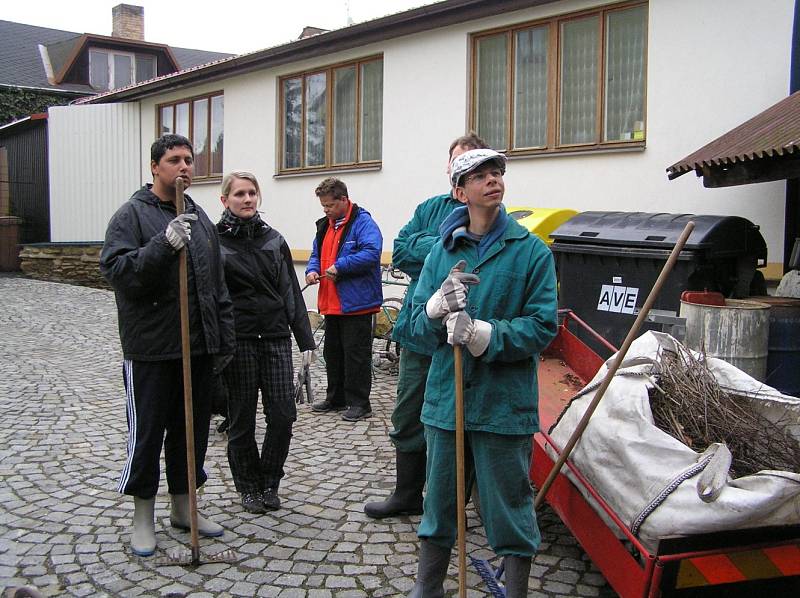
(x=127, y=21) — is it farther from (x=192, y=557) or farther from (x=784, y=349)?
(x=192, y=557)

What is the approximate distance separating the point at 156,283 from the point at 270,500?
1497 mm

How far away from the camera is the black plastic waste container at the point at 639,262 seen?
18.6ft

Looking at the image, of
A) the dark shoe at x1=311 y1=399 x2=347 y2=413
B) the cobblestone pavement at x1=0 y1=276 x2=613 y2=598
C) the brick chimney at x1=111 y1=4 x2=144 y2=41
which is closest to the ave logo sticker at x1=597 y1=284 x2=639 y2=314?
the cobblestone pavement at x1=0 y1=276 x2=613 y2=598

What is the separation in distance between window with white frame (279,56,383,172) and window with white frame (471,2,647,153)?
196 cm

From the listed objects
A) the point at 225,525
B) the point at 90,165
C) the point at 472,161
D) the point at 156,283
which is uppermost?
the point at 90,165

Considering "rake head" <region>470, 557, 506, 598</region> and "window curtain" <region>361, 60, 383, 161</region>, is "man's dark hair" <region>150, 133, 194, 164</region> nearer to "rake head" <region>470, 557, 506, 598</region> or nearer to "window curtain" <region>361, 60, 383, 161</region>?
"rake head" <region>470, 557, 506, 598</region>

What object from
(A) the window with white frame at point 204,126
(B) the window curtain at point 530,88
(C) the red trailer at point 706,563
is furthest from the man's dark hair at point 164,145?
(A) the window with white frame at point 204,126

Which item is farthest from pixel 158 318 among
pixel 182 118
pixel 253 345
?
pixel 182 118

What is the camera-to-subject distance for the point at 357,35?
10.9m

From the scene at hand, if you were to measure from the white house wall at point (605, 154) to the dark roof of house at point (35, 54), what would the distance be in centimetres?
1536

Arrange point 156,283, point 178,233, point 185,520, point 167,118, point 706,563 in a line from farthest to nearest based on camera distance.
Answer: point 167,118, point 185,520, point 156,283, point 178,233, point 706,563

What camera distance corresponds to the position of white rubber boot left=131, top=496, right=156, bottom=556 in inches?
151

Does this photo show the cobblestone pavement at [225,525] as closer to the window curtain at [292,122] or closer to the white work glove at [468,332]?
the white work glove at [468,332]

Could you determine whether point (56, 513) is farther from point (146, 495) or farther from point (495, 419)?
point (495, 419)
